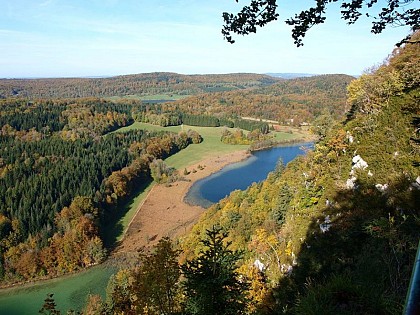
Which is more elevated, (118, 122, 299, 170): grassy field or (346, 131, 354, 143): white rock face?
(346, 131, 354, 143): white rock face

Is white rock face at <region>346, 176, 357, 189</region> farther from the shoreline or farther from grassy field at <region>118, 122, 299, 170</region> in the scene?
grassy field at <region>118, 122, 299, 170</region>

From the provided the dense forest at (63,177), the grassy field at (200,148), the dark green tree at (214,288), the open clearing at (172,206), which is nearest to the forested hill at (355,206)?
the dark green tree at (214,288)

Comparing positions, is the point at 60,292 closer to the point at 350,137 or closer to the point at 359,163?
the point at 350,137

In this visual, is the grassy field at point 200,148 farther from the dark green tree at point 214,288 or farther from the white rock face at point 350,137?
the dark green tree at point 214,288

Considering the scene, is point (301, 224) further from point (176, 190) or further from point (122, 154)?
point (122, 154)

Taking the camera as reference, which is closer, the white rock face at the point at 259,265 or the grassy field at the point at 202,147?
the white rock face at the point at 259,265

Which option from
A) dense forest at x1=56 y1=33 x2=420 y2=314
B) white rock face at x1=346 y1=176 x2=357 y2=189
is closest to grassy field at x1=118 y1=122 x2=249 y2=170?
dense forest at x1=56 y1=33 x2=420 y2=314

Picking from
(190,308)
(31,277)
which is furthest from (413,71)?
(31,277)
